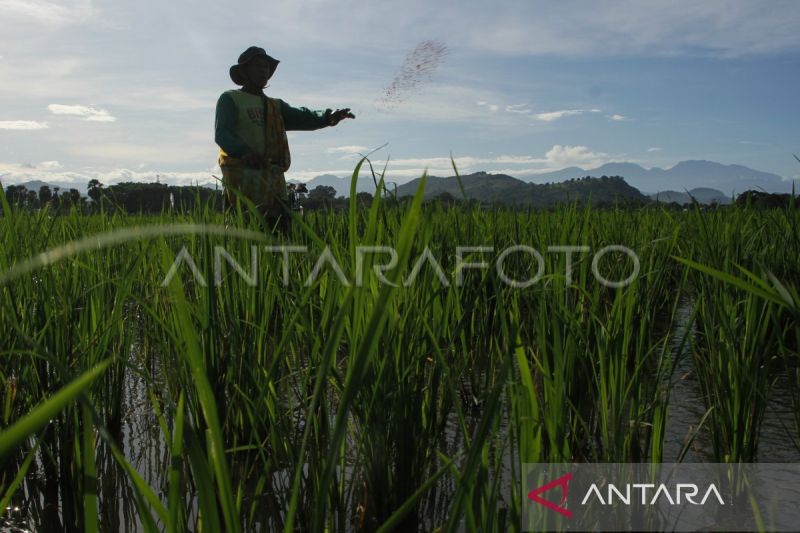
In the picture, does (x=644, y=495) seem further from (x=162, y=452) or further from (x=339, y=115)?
(x=339, y=115)

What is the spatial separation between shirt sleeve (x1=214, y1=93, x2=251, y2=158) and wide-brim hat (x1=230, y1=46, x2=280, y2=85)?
0.36 meters

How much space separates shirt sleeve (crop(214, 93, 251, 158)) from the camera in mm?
4363

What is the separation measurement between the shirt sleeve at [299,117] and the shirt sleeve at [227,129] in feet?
2.30

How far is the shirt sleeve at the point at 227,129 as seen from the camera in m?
4.36

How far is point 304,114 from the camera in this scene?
16.8 ft

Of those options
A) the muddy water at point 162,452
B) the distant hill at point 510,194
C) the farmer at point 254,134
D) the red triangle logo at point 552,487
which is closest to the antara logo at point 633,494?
the red triangle logo at point 552,487

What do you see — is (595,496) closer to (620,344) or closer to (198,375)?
(620,344)

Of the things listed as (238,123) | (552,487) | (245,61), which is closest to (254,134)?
(238,123)

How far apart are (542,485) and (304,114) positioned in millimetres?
4446

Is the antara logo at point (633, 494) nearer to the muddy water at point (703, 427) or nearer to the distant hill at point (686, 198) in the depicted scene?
the muddy water at point (703, 427)

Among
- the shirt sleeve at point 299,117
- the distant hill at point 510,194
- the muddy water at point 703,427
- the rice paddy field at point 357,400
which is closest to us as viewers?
the rice paddy field at point 357,400

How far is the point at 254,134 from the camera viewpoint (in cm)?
454

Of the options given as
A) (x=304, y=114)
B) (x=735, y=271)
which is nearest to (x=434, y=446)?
(x=735, y=271)

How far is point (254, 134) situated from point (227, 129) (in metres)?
0.19
